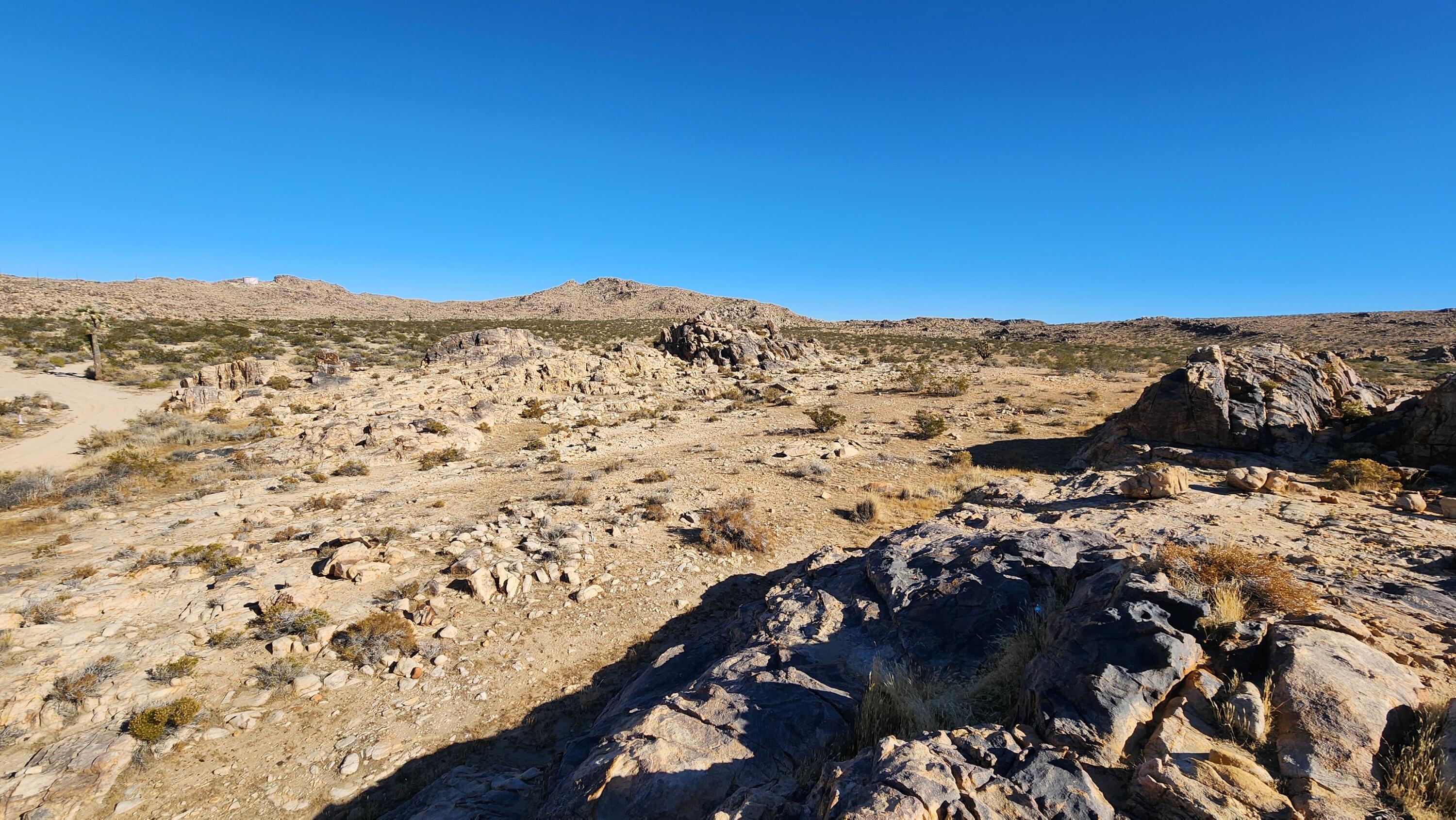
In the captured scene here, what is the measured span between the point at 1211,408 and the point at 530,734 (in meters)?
15.5

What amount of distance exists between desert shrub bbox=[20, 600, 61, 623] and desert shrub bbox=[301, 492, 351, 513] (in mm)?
4695

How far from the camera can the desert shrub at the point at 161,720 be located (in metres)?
6.07

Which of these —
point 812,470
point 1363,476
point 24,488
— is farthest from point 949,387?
point 24,488

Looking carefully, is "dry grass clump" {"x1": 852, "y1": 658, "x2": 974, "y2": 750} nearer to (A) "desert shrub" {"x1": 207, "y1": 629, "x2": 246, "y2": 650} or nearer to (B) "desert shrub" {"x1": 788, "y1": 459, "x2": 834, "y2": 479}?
(A) "desert shrub" {"x1": 207, "y1": 629, "x2": 246, "y2": 650}

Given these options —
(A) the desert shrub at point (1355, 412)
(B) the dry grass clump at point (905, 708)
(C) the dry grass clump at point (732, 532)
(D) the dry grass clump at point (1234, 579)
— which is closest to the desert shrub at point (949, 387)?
(A) the desert shrub at point (1355, 412)

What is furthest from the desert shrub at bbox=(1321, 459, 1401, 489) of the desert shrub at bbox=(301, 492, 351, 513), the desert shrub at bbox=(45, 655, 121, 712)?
the desert shrub at bbox=(301, 492, 351, 513)

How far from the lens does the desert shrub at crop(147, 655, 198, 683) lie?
6934 millimetres

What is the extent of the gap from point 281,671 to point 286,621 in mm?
1053

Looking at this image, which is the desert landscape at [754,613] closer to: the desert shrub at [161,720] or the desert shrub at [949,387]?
the desert shrub at [161,720]

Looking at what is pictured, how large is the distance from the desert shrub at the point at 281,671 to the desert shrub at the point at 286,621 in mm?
388

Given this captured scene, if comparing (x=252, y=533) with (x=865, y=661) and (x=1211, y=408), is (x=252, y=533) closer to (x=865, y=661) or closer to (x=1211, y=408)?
(x=865, y=661)

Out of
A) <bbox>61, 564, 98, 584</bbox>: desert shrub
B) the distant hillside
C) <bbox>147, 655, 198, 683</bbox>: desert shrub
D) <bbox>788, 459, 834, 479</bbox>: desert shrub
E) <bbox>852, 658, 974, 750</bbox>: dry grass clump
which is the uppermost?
the distant hillside

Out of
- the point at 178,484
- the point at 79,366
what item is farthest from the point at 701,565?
the point at 79,366

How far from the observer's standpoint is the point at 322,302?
8706 cm
